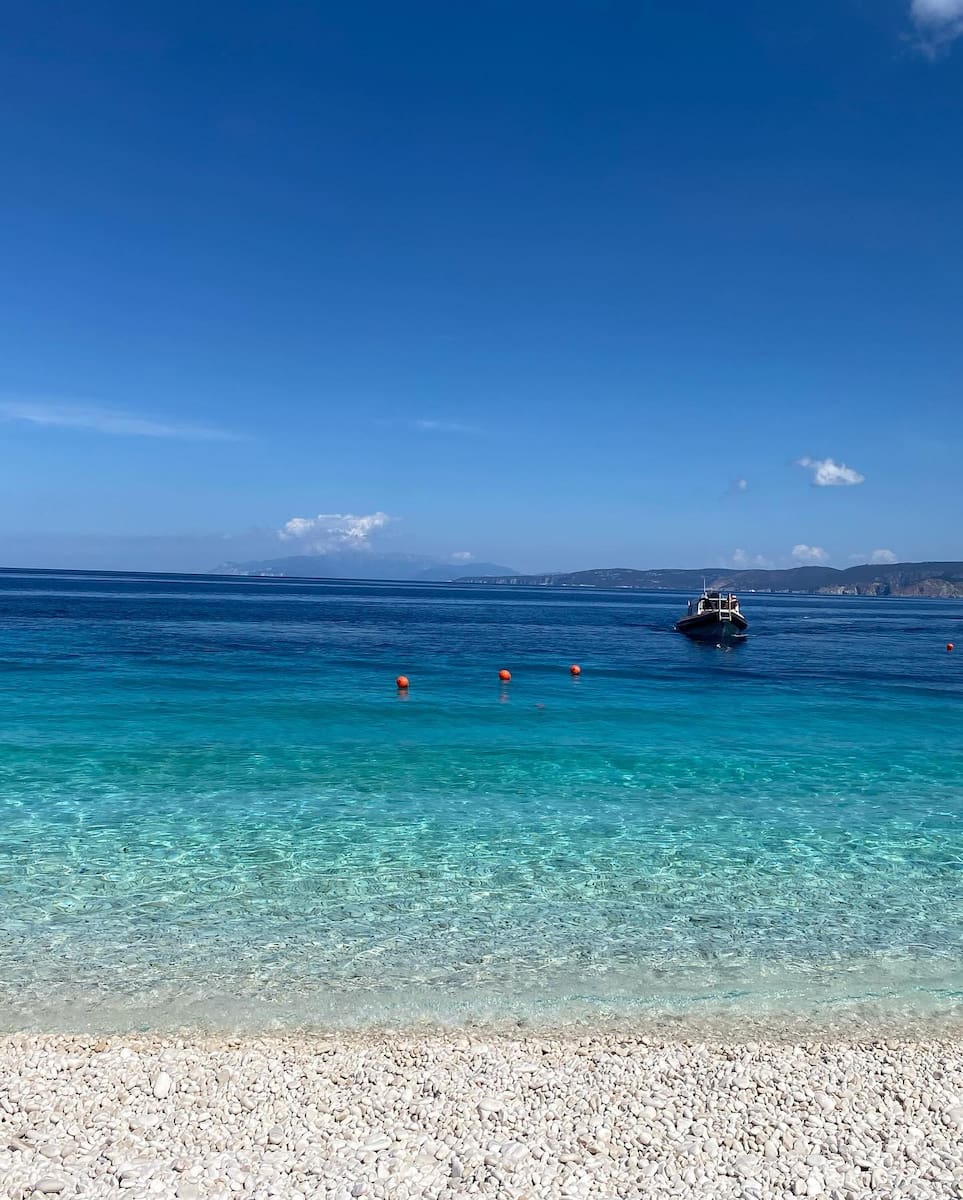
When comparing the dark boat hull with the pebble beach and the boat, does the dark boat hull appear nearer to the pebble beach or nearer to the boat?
the boat

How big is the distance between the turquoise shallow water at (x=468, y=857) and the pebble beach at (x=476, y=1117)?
2.79 ft

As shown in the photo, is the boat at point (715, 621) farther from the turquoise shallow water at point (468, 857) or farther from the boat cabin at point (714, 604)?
Answer: the turquoise shallow water at point (468, 857)

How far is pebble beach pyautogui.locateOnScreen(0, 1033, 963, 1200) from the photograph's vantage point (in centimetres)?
598

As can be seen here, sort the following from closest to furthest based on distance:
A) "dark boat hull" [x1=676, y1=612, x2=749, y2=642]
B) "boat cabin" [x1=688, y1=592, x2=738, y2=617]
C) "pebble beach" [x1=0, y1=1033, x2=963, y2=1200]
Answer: "pebble beach" [x1=0, y1=1033, x2=963, y2=1200] < "dark boat hull" [x1=676, y1=612, x2=749, y2=642] < "boat cabin" [x1=688, y1=592, x2=738, y2=617]

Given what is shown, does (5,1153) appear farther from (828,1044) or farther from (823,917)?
(823,917)

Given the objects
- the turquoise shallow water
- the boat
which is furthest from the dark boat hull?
the turquoise shallow water

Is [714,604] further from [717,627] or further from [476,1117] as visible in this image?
[476,1117]

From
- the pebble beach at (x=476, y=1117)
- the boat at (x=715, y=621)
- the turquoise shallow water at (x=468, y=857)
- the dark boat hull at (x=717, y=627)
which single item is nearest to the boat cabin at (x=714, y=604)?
the boat at (x=715, y=621)

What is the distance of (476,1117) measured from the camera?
22.1ft

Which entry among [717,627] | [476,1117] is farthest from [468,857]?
[717,627]

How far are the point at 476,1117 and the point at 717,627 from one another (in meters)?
54.0

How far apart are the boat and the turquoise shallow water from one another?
84.0 ft

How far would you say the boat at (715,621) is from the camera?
57.9 metres

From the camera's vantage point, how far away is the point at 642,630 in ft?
249
